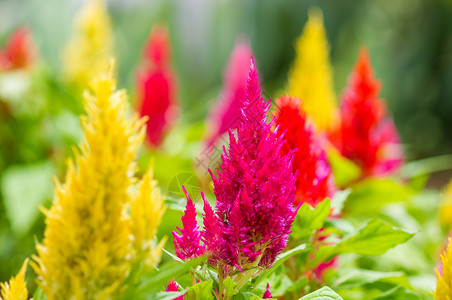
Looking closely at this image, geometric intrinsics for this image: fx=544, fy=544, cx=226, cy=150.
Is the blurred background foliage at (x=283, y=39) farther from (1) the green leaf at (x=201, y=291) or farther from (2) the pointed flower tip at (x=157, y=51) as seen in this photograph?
(1) the green leaf at (x=201, y=291)

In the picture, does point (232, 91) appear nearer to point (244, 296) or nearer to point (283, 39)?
point (244, 296)

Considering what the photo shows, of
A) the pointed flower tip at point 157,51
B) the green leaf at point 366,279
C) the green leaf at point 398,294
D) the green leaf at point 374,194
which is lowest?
the green leaf at point 398,294

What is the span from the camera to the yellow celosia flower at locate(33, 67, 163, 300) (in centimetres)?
75

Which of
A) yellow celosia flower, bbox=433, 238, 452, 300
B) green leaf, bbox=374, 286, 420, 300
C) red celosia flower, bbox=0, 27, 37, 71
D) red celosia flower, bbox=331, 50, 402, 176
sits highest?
red celosia flower, bbox=0, 27, 37, 71

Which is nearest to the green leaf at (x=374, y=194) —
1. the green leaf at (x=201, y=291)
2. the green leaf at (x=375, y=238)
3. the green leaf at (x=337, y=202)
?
the green leaf at (x=337, y=202)

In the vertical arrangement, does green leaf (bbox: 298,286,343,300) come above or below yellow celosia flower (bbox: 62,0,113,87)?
below

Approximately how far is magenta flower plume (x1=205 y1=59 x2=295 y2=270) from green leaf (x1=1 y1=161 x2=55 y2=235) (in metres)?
1.36

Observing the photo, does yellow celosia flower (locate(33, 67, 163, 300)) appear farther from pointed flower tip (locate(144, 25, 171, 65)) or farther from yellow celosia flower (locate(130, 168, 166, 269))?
pointed flower tip (locate(144, 25, 171, 65))

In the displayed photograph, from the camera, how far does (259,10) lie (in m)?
8.53

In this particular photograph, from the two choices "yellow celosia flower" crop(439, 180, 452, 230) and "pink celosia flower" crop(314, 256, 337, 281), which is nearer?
"pink celosia flower" crop(314, 256, 337, 281)

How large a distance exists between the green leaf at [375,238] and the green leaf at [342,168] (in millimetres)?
687

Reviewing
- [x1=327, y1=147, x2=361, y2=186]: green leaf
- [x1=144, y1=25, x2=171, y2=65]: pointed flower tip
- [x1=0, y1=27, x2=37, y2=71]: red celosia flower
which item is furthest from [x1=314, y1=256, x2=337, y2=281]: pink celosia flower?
[x1=0, y1=27, x2=37, y2=71]: red celosia flower

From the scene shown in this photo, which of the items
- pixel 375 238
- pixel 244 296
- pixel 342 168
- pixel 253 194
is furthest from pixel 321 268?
pixel 253 194

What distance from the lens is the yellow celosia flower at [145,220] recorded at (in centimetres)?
76
